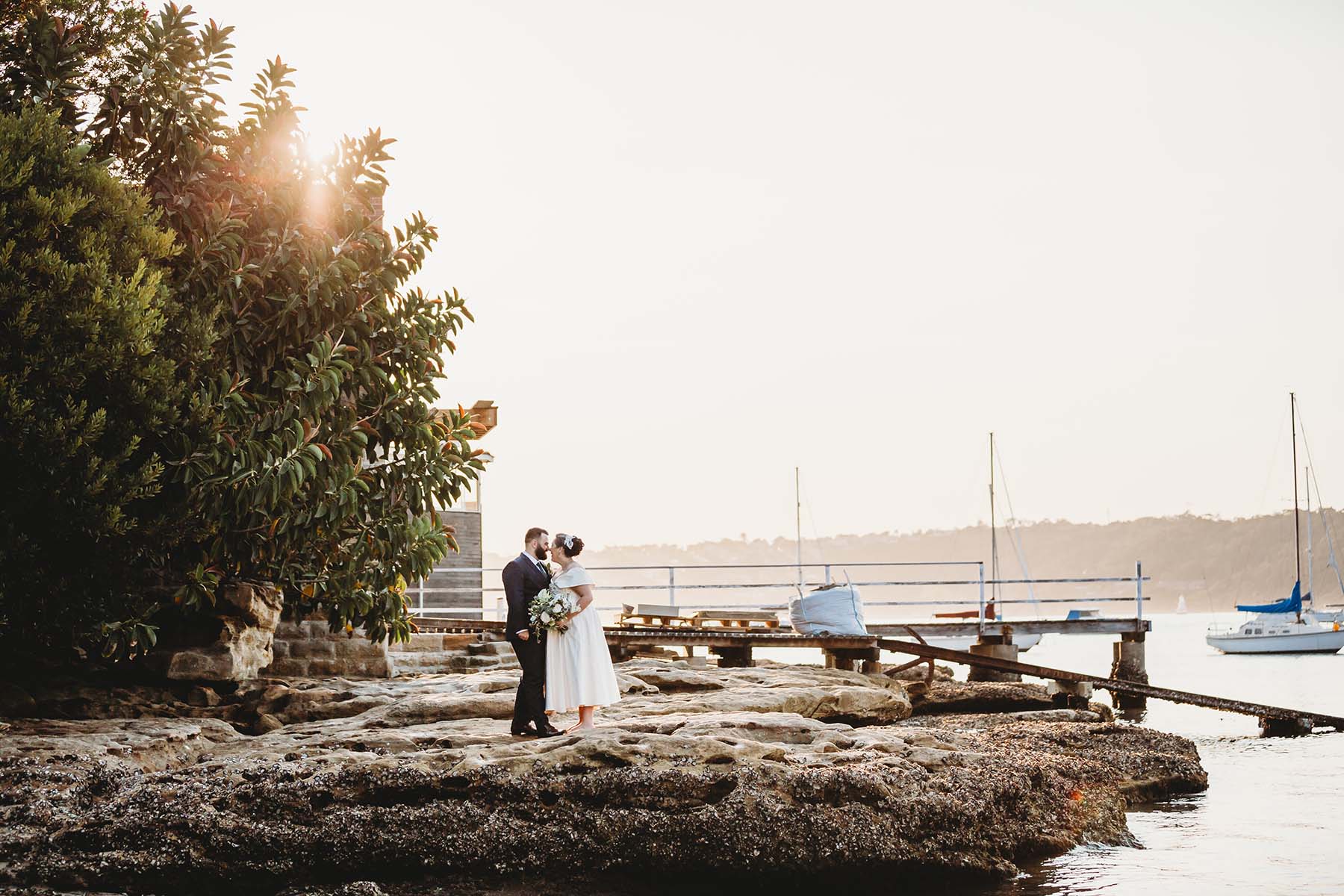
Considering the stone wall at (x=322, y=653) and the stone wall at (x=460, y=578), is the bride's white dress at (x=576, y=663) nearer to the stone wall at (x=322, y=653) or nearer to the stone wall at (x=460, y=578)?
the stone wall at (x=322, y=653)

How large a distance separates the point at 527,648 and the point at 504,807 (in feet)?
5.87

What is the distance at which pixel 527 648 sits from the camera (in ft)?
34.5

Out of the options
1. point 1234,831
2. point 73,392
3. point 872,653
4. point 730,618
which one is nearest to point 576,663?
point 73,392

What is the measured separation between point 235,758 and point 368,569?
4134mm

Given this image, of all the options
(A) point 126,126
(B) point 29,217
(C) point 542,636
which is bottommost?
(C) point 542,636

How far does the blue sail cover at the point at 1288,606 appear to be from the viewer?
62.2m

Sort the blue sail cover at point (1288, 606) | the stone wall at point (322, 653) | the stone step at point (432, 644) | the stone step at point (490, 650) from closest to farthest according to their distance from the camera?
the stone wall at point (322, 653) → the stone step at point (490, 650) → the stone step at point (432, 644) → the blue sail cover at point (1288, 606)

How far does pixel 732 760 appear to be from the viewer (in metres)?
9.59

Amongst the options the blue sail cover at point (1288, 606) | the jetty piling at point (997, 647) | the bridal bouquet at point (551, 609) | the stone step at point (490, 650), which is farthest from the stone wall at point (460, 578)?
the blue sail cover at point (1288, 606)

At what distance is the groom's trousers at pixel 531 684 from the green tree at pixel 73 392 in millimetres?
3777

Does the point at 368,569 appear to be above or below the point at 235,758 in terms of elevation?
above

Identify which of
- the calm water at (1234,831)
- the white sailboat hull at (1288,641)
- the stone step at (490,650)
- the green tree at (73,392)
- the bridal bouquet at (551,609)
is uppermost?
the green tree at (73,392)

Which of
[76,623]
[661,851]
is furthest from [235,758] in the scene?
[661,851]

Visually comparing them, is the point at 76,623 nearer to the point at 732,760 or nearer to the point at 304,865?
the point at 304,865
